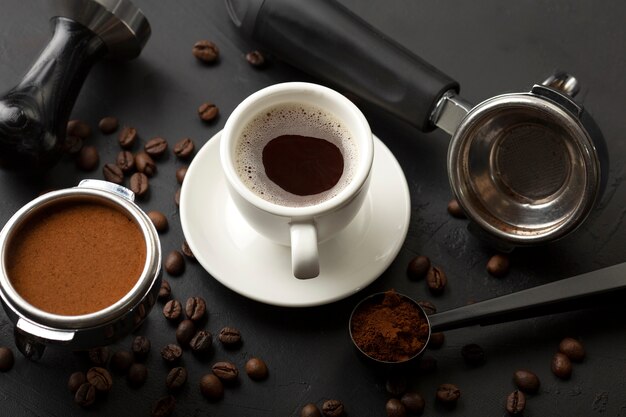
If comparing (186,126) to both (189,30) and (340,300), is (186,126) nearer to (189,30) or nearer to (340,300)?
(189,30)

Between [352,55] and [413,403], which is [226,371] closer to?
[413,403]

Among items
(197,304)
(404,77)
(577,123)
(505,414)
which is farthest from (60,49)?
(505,414)

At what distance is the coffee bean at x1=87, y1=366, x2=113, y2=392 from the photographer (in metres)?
1.49

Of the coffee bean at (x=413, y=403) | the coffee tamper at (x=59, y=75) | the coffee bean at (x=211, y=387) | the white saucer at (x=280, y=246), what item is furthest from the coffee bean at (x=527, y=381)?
the coffee tamper at (x=59, y=75)

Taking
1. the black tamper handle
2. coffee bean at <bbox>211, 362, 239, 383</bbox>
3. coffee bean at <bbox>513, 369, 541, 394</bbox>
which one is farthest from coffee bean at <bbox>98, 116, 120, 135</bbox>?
coffee bean at <bbox>513, 369, 541, 394</bbox>

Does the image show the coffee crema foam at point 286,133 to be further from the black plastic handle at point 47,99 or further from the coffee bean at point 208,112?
the black plastic handle at point 47,99

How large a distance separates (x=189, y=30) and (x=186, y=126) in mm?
249

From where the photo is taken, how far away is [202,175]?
5.21 feet

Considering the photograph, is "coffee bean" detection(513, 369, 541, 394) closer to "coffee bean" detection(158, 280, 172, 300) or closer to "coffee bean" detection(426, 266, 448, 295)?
"coffee bean" detection(426, 266, 448, 295)

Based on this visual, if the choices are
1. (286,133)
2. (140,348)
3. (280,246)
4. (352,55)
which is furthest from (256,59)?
(140,348)

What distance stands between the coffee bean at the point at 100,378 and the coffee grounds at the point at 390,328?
18.0 inches

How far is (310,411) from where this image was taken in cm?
148

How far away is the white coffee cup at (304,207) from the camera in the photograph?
137 cm

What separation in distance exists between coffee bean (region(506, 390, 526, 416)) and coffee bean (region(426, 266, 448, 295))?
0.24m
